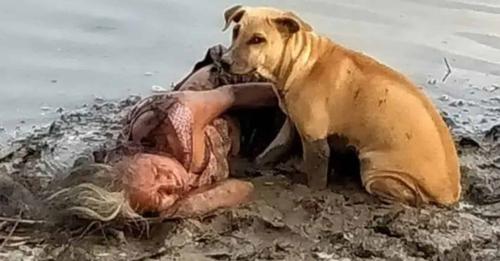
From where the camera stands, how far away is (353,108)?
569 centimetres

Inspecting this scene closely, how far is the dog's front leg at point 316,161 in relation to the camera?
573cm

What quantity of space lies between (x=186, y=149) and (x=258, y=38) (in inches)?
24.5

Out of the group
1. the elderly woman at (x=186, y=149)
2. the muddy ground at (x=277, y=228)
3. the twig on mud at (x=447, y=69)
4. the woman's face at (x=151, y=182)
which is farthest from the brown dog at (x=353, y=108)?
the twig on mud at (x=447, y=69)

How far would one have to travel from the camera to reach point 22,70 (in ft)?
24.3

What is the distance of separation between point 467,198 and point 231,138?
3.99 ft

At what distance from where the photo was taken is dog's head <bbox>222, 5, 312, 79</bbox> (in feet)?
18.1

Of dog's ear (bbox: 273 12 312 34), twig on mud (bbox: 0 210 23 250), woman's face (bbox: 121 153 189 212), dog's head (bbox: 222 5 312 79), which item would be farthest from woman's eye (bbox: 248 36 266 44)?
twig on mud (bbox: 0 210 23 250)

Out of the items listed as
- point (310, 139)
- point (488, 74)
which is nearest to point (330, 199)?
point (310, 139)

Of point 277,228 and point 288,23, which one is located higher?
point 288,23

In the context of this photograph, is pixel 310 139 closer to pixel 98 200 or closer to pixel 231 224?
pixel 231 224

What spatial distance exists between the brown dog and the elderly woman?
0.93 feet

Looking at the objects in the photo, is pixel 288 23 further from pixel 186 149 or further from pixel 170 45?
pixel 170 45

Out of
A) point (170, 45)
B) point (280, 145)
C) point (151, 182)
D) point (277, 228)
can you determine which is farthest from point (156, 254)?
point (170, 45)

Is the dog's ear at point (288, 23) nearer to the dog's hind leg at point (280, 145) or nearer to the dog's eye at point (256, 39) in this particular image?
the dog's eye at point (256, 39)
